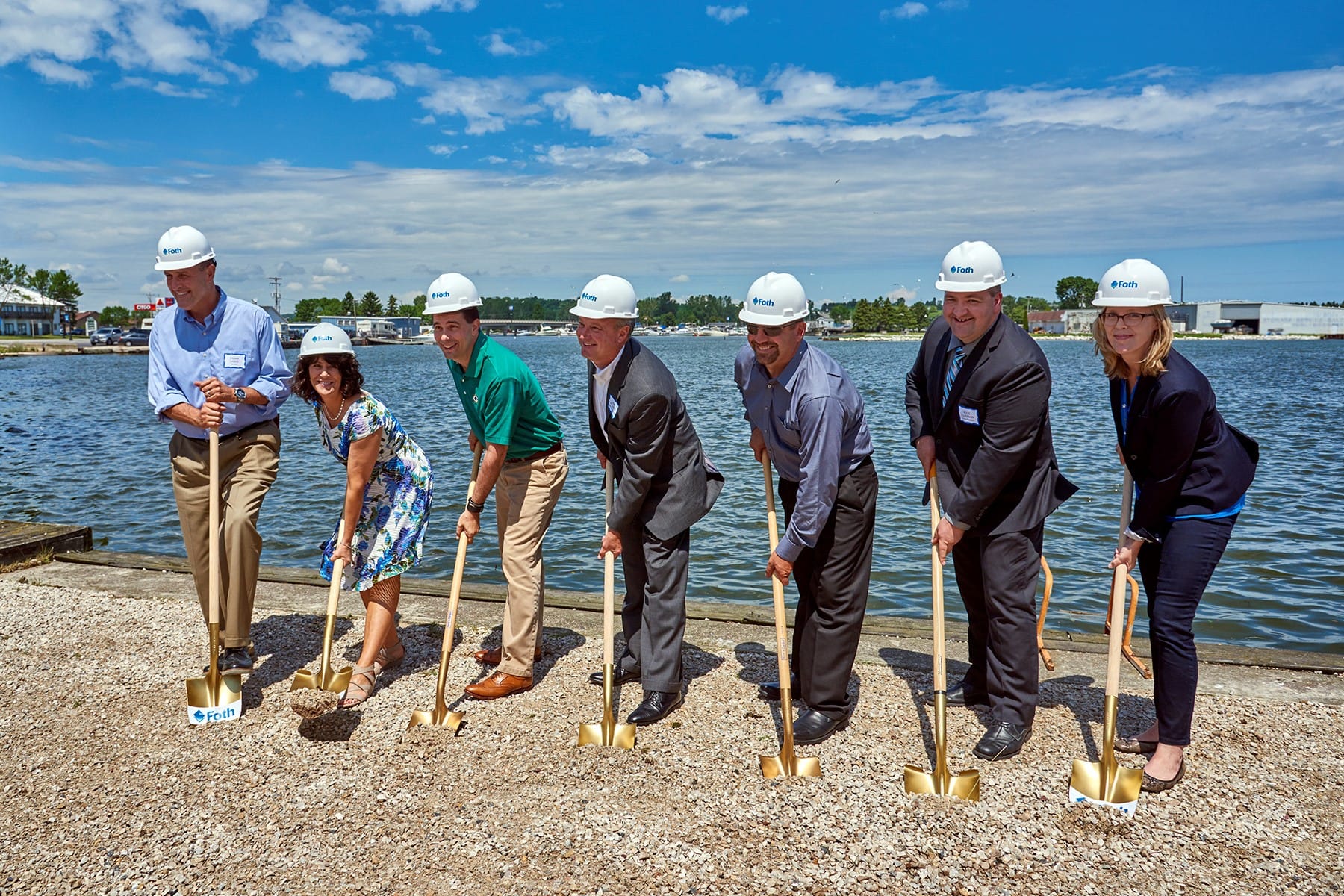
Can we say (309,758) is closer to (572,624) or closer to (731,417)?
(572,624)

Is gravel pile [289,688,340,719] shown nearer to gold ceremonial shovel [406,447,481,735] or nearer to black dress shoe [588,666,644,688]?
gold ceremonial shovel [406,447,481,735]

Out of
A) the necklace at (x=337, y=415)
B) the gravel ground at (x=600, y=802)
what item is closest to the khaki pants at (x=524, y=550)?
the gravel ground at (x=600, y=802)

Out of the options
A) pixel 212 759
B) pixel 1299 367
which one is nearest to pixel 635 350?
pixel 212 759

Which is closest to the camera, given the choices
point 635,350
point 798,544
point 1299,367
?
point 798,544

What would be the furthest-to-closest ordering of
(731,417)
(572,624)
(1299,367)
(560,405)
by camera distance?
(1299,367), (560,405), (731,417), (572,624)

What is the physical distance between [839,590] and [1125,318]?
1.84 m

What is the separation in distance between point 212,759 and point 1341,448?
77.2 ft

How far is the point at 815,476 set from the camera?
4.59 m

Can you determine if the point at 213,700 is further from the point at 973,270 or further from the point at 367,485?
the point at 973,270

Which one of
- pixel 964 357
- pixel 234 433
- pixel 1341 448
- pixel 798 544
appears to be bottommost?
pixel 1341 448

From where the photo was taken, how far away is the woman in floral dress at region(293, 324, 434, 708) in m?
5.17

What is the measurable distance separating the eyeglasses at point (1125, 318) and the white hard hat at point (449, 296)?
10.3 feet

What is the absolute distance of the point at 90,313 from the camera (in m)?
145

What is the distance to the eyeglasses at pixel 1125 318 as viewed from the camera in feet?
14.0
